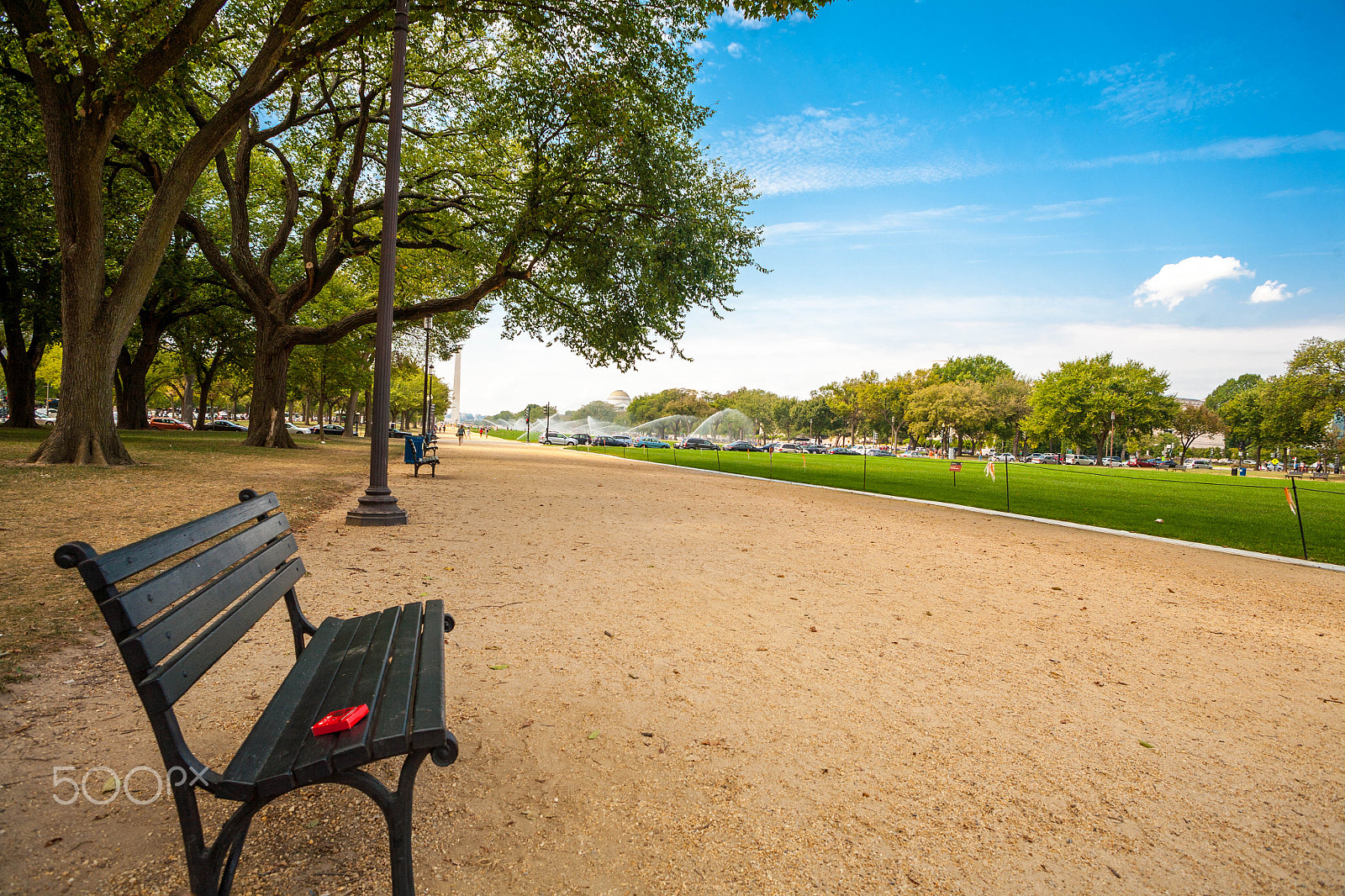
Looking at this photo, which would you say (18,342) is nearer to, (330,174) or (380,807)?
(330,174)

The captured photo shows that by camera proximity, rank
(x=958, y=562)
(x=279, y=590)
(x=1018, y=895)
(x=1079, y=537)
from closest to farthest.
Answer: (x=1018, y=895)
(x=279, y=590)
(x=958, y=562)
(x=1079, y=537)

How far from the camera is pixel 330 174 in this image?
22.5 m

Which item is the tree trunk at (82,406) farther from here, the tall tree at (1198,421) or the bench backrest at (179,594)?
the tall tree at (1198,421)

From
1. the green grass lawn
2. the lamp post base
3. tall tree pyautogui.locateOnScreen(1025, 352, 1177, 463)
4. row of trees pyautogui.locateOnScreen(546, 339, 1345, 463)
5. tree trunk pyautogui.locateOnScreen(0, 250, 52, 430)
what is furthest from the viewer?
→ tall tree pyautogui.locateOnScreen(1025, 352, 1177, 463)

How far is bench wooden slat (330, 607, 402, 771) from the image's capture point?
5.92ft

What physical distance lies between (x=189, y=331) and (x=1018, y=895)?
41986mm

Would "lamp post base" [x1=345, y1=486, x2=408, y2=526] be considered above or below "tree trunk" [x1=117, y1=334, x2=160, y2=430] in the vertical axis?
below

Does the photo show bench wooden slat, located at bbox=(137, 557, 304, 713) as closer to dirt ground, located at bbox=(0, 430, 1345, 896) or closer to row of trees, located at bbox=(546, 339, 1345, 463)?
dirt ground, located at bbox=(0, 430, 1345, 896)

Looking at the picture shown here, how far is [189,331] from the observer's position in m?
34.3

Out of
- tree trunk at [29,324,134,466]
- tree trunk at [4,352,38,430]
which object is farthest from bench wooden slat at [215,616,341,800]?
tree trunk at [4,352,38,430]

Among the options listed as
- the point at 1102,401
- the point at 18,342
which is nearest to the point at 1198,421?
the point at 1102,401

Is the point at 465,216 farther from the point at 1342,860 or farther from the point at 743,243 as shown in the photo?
the point at 1342,860

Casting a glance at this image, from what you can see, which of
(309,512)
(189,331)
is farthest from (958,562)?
(189,331)

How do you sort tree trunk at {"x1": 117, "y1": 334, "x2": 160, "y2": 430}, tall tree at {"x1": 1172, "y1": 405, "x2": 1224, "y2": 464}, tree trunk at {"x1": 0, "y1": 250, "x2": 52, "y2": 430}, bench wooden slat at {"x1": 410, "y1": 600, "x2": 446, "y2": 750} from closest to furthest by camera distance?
bench wooden slat at {"x1": 410, "y1": 600, "x2": 446, "y2": 750} → tree trunk at {"x1": 0, "y1": 250, "x2": 52, "y2": 430} → tree trunk at {"x1": 117, "y1": 334, "x2": 160, "y2": 430} → tall tree at {"x1": 1172, "y1": 405, "x2": 1224, "y2": 464}
